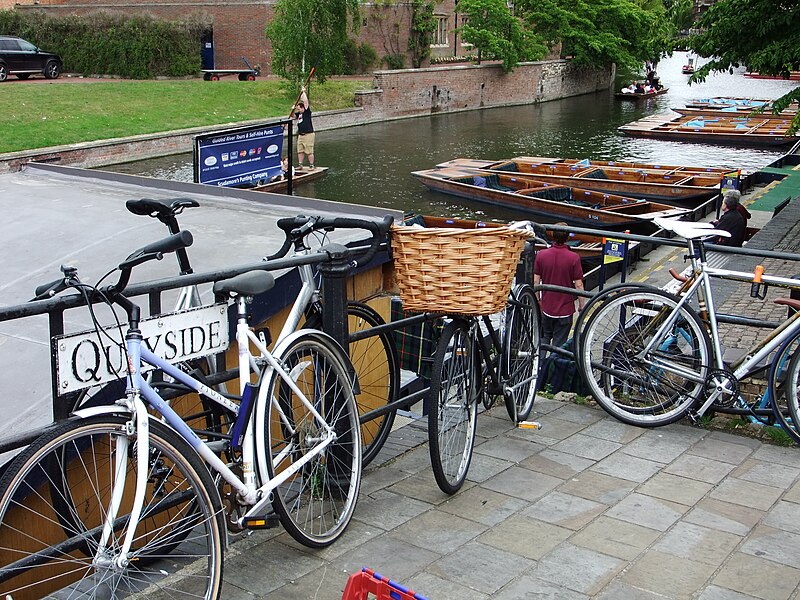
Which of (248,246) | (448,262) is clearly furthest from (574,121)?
(448,262)

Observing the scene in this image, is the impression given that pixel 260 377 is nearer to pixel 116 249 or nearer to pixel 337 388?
pixel 337 388

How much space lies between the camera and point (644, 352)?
509 centimetres

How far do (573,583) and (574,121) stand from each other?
4279cm

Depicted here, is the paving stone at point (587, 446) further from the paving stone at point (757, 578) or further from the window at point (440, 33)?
the window at point (440, 33)

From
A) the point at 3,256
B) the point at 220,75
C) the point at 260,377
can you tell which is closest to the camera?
the point at 260,377

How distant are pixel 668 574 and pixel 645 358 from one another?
1.83 m

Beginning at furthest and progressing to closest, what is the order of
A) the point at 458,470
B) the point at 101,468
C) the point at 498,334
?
the point at 498,334
the point at 458,470
the point at 101,468

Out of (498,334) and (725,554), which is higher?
(498,334)

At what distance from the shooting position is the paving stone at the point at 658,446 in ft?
15.5

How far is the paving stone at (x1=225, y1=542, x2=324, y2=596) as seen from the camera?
3314 millimetres

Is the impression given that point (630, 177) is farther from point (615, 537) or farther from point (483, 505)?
point (615, 537)

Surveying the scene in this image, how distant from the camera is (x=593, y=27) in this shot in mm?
56781

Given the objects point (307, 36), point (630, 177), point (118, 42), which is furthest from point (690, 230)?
point (118, 42)

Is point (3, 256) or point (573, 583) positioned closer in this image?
point (573, 583)
